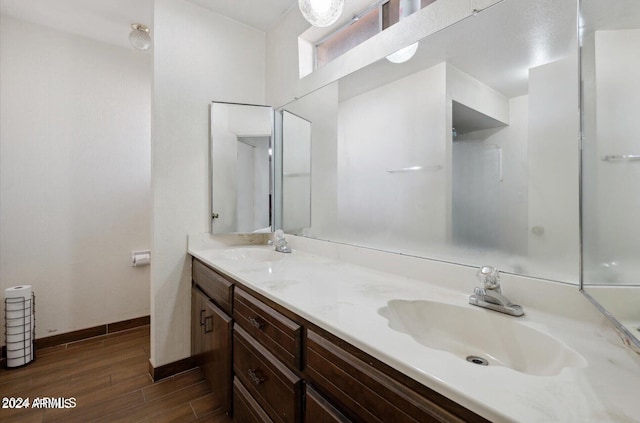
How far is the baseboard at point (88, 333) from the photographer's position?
2154 mm

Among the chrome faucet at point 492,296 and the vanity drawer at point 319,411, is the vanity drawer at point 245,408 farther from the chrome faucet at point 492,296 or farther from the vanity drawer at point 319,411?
the chrome faucet at point 492,296

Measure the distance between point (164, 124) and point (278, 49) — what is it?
1.00 m

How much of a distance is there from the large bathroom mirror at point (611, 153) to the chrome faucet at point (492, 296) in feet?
0.61

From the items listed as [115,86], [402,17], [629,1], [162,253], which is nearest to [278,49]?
[402,17]

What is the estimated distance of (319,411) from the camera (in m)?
0.78

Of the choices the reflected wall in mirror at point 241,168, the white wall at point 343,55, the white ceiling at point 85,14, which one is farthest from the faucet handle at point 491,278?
the white ceiling at point 85,14

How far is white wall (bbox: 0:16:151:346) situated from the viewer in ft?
6.75

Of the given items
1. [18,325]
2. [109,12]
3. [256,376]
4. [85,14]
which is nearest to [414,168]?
[256,376]

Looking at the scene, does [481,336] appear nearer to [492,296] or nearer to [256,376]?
[492,296]

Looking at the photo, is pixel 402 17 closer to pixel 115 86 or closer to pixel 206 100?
pixel 206 100

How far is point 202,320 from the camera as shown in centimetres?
166

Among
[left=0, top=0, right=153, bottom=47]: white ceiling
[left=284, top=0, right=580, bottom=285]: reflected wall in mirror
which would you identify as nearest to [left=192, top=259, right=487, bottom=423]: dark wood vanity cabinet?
[left=284, top=0, right=580, bottom=285]: reflected wall in mirror

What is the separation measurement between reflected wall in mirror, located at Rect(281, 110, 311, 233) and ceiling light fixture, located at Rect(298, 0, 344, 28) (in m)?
0.64

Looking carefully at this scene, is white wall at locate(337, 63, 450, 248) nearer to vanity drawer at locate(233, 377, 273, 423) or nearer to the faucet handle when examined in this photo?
the faucet handle
